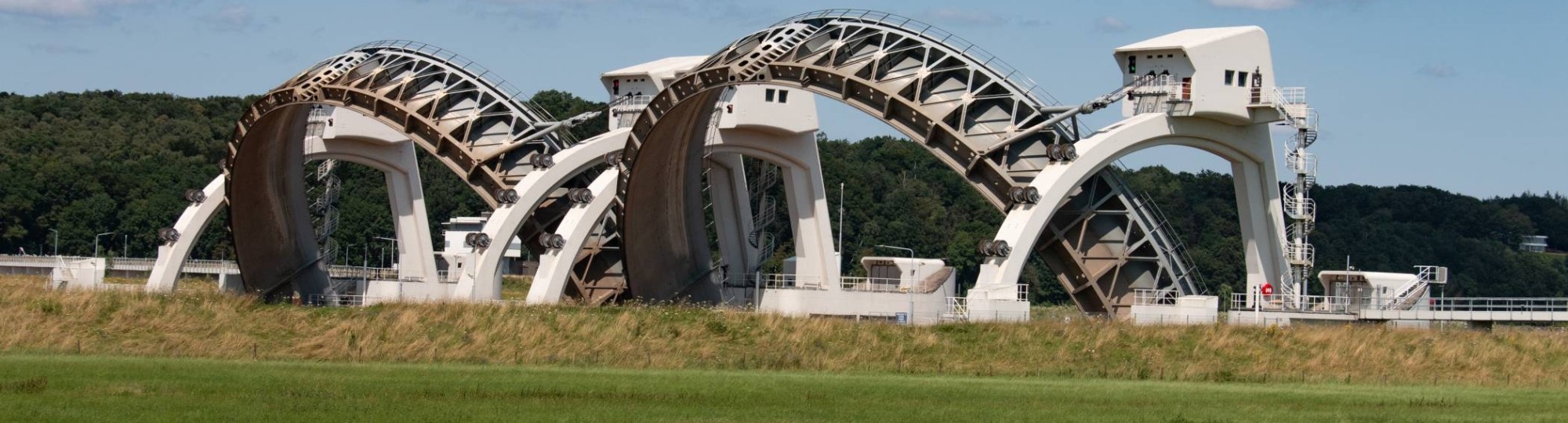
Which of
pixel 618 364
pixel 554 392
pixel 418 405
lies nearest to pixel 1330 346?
pixel 618 364

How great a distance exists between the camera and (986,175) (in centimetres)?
5388

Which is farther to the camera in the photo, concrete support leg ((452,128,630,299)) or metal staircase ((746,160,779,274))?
metal staircase ((746,160,779,274))

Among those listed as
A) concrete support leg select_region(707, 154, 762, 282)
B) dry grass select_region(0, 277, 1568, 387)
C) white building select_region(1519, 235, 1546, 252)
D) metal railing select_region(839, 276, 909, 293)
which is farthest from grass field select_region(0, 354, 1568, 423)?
white building select_region(1519, 235, 1546, 252)

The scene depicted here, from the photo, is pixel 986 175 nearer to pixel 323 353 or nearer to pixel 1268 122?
pixel 1268 122

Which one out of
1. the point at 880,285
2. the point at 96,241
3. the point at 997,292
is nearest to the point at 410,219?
the point at 880,285

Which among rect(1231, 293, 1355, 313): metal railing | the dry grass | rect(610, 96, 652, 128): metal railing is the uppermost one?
rect(610, 96, 652, 128): metal railing

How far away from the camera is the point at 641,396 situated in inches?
1190

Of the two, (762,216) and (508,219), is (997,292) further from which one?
(762,216)

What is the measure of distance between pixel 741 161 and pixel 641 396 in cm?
3590

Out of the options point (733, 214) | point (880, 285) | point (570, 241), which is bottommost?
point (880, 285)

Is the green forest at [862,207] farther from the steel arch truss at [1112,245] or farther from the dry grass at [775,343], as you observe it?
the dry grass at [775,343]

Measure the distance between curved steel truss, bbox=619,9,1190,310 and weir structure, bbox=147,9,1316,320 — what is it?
0.08m

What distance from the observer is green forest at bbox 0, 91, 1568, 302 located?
116 m

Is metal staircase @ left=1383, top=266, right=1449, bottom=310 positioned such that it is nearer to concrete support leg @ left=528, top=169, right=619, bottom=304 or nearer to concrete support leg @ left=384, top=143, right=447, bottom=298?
concrete support leg @ left=528, top=169, right=619, bottom=304
